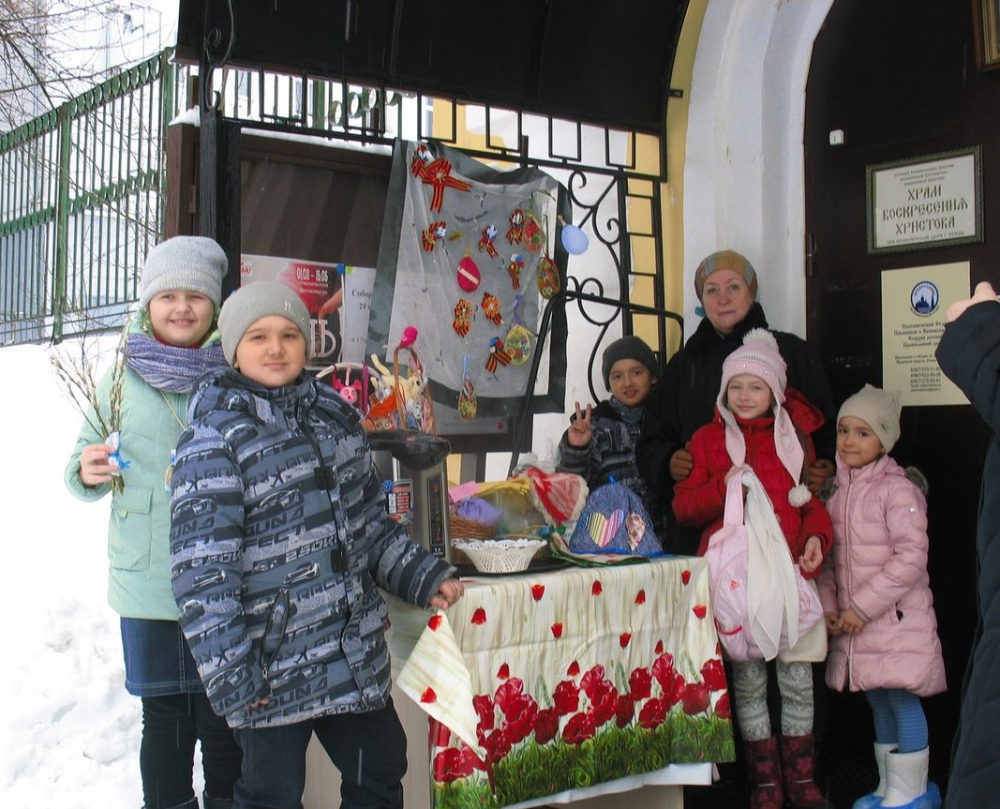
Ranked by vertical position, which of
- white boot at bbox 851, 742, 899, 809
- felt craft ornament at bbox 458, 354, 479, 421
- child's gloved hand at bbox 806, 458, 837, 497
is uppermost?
felt craft ornament at bbox 458, 354, 479, 421

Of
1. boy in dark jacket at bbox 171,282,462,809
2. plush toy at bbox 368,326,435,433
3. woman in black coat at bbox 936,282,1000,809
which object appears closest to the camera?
woman in black coat at bbox 936,282,1000,809

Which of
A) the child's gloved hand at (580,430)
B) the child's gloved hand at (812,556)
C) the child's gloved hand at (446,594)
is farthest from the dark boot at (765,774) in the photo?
the child's gloved hand at (446,594)

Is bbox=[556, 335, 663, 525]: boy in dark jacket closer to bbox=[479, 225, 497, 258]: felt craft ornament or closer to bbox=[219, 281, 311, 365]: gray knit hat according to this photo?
bbox=[479, 225, 497, 258]: felt craft ornament

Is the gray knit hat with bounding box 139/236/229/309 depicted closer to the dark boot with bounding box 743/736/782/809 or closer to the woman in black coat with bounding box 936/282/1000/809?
the woman in black coat with bounding box 936/282/1000/809

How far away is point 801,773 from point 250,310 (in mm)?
2283

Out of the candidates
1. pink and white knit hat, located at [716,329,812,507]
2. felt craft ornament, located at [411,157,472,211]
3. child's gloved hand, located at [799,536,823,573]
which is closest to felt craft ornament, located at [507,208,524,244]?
felt craft ornament, located at [411,157,472,211]

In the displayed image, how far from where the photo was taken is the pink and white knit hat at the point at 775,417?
144 inches

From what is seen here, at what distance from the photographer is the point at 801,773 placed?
11.8 feet

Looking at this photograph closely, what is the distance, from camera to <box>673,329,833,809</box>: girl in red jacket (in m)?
3.61

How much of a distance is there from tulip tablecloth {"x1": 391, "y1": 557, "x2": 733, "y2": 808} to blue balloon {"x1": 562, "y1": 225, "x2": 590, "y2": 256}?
1470mm

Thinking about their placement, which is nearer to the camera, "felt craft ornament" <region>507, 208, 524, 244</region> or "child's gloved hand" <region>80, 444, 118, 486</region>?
"child's gloved hand" <region>80, 444, 118, 486</region>

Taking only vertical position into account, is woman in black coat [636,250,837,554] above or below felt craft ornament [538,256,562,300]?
below

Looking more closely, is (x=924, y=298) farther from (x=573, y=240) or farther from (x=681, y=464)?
(x=573, y=240)

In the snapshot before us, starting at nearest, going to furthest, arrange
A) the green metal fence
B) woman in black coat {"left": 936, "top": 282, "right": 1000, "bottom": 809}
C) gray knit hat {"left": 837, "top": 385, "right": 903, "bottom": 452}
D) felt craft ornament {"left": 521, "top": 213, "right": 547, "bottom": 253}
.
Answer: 1. woman in black coat {"left": 936, "top": 282, "right": 1000, "bottom": 809}
2. gray knit hat {"left": 837, "top": 385, "right": 903, "bottom": 452}
3. felt craft ornament {"left": 521, "top": 213, "right": 547, "bottom": 253}
4. the green metal fence
